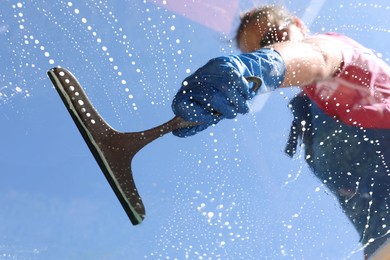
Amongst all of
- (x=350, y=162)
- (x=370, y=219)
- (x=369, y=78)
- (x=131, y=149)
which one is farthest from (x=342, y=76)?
(x=131, y=149)

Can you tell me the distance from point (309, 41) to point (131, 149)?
48 centimetres

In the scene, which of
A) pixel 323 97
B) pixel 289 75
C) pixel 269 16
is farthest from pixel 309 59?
pixel 269 16

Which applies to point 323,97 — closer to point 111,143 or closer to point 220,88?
point 220,88

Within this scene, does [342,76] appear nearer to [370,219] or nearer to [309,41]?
[309,41]

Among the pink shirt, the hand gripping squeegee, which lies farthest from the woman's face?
the hand gripping squeegee

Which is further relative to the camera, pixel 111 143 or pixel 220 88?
pixel 111 143

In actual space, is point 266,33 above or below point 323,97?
above

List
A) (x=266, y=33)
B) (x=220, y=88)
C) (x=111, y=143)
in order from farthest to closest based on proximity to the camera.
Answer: (x=266, y=33) → (x=111, y=143) → (x=220, y=88)

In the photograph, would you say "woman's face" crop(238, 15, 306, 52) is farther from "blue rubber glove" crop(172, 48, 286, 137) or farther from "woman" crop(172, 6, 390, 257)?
"blue rubber glove" crop(172, 48, 286, 137)

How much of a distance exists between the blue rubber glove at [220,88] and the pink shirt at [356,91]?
29cm

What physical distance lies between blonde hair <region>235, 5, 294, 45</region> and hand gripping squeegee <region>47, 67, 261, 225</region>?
571 mm

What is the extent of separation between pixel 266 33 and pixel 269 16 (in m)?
0.08

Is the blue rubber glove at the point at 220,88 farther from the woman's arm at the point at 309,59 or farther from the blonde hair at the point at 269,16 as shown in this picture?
the blonde hair at the point at 269,16

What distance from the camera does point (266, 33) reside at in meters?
1.39
